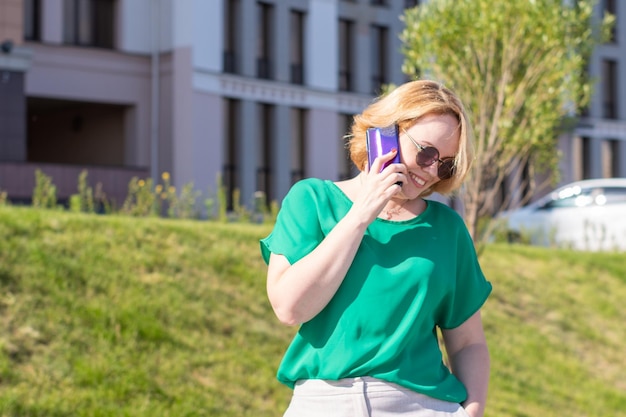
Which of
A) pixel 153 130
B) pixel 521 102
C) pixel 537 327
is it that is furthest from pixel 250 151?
pixel 521 102

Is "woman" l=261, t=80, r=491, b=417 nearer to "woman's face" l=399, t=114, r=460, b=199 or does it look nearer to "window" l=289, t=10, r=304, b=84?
"woman's face" l=399, t=114, r=460, b=199

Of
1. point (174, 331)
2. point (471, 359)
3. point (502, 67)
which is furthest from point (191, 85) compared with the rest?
point (471, 359)

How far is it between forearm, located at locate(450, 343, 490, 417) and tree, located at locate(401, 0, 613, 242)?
26.9 ft

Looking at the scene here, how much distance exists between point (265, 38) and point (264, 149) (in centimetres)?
356

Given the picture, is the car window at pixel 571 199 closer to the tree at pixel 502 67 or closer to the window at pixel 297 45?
the window at pixel 297 45

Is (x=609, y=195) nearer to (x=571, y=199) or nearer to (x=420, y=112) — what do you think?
(x=571, y=199)

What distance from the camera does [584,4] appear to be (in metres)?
13.3

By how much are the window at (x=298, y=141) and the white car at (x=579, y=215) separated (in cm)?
1279

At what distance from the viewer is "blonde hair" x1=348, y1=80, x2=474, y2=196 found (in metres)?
3.28

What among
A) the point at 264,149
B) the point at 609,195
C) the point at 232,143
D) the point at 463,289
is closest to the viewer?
the point at 463,289

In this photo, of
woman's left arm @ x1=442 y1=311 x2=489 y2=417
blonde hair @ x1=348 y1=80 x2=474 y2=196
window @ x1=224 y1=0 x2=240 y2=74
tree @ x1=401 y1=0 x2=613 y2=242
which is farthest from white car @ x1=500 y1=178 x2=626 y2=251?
blonde hair @ x1=348 y1=80 x2=474 y2=196

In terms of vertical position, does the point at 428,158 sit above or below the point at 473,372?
above

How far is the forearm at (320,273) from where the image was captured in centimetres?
307

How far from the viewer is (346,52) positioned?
41.6 metres
